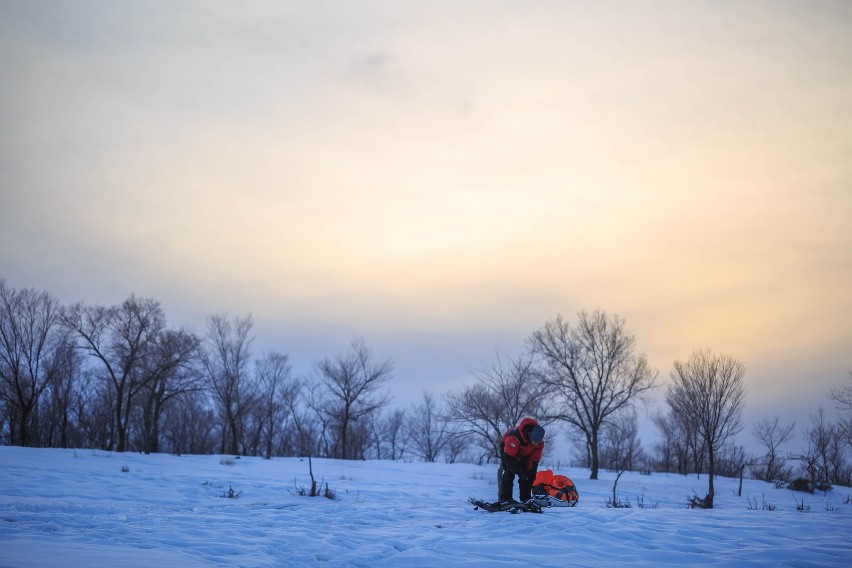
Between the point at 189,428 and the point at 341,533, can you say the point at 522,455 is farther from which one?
the point at 189,428

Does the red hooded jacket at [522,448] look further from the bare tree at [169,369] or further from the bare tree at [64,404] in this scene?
the bare tree at [64,404]

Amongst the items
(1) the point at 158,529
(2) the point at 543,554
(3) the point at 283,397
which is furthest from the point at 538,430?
(3) the point at 283,397

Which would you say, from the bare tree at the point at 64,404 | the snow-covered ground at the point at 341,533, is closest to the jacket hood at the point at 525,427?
the snow-covered ground at the point at 341,533


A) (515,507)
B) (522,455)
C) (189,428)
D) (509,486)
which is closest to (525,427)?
(522,455)

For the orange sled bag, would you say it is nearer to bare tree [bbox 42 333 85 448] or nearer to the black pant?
the black pant

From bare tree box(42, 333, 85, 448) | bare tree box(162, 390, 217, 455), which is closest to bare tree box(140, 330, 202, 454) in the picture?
bare tree box(42, 333, 85, 448)

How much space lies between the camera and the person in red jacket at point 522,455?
1112cm

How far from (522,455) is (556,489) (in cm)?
303

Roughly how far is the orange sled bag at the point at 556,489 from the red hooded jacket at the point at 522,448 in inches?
68.0

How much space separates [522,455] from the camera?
1126 centimetres

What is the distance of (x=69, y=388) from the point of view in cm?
4922

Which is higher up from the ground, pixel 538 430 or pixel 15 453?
pixel 538 430

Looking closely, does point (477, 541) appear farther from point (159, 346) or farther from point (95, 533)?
point (159, 346)

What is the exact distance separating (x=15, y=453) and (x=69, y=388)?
34537 millimetres
